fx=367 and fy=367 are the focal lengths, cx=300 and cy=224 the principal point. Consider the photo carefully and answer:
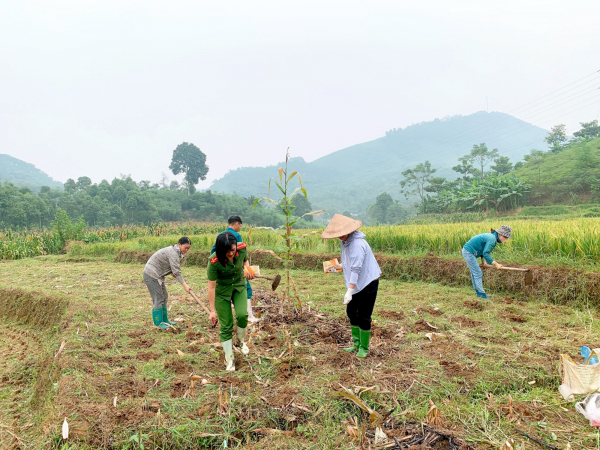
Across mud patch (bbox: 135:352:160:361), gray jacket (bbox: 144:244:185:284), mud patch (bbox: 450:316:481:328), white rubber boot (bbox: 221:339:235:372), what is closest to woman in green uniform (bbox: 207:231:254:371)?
white rubber boot (bbox: 221:339:235:372)

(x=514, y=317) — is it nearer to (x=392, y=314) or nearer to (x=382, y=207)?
(x=392, y=314)

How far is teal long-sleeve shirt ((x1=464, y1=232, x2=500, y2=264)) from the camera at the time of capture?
5758mm

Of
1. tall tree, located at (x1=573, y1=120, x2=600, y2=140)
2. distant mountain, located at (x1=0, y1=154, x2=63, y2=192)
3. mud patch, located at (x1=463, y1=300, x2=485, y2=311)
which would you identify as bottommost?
mud patch, located at (x1=463, y1=300, x2=485, y2=311)

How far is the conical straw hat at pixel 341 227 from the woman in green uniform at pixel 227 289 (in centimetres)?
95

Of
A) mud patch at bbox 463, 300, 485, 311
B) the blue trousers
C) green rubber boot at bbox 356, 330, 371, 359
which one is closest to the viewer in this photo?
green rubber boot at bbox 356, 330, 371, 359

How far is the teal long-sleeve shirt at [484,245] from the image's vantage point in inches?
227

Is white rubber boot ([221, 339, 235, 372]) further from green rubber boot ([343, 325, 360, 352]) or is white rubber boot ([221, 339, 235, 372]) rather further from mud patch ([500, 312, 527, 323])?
mud patch ([500, 312, 527, 323])

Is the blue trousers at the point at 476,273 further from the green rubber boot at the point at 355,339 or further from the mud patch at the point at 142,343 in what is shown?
the mud patch at the point at 142,343

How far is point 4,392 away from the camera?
378cm

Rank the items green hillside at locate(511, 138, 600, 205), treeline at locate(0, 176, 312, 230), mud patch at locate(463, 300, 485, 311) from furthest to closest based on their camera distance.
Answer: treeline at locate(0, 176, 312, 230), green hillside at locate(511, 138, 600, 205), mud patch at locate(463, 300, 485, 311)

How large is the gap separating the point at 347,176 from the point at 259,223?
5189 inches

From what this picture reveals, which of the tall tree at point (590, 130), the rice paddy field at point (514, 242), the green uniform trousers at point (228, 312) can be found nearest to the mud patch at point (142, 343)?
the green uniform trousers at point (228, 312)

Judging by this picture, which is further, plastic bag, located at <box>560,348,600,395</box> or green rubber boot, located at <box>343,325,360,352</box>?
green rubber boot, located at <box>343,325,360,352</box>

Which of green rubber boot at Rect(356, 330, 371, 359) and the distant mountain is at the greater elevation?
the distant mountain
